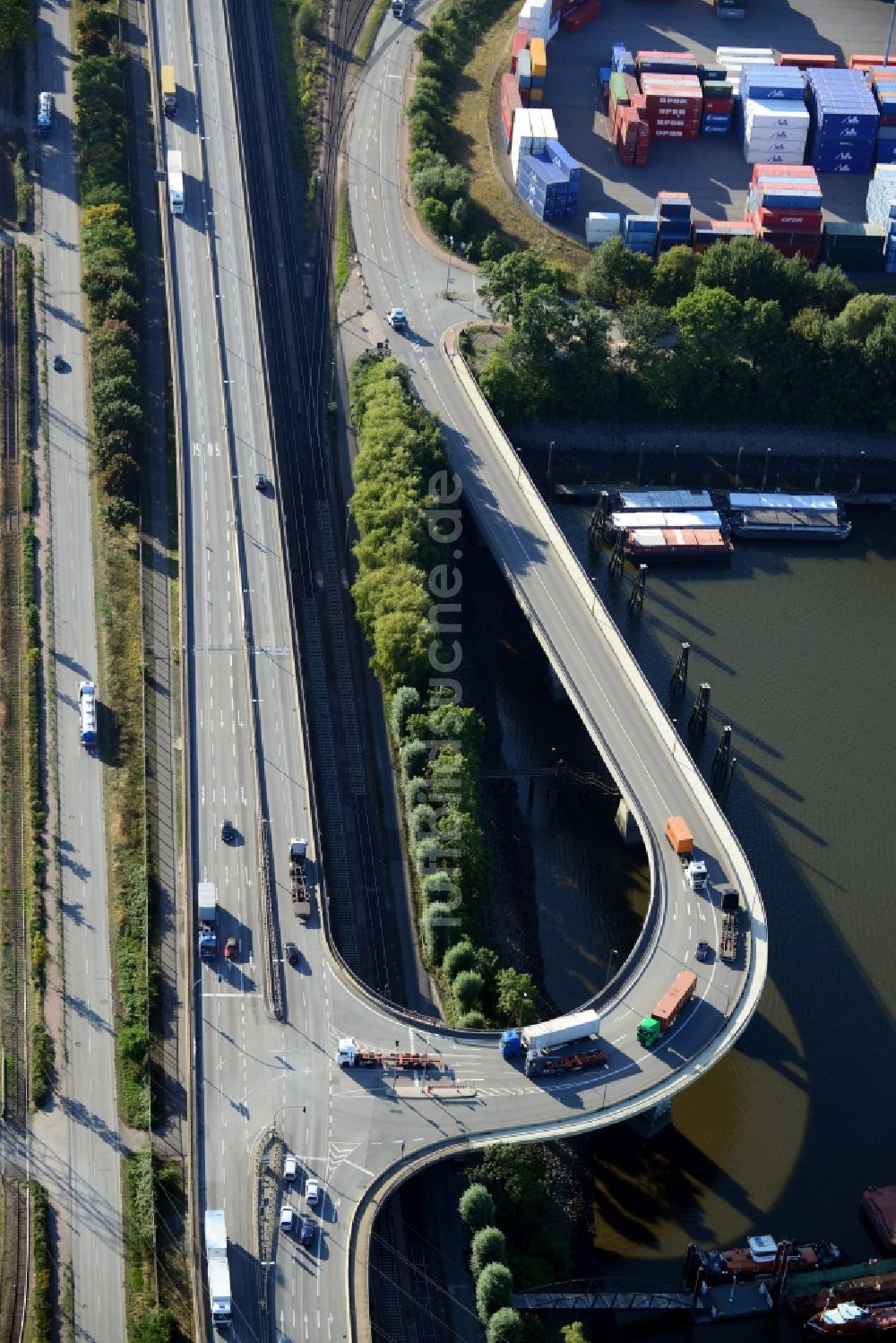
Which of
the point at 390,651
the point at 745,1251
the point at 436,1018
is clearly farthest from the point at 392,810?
the point at 745,1251

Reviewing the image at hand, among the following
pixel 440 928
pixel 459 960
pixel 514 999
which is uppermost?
pixel 440 928

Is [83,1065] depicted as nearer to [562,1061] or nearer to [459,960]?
[459,960]

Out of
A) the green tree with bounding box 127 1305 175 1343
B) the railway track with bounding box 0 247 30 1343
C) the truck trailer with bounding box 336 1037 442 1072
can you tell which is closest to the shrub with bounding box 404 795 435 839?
the truck trailer with bounding box 336 1037 442 1072

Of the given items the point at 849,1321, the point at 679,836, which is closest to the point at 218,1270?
the point at 849,1321

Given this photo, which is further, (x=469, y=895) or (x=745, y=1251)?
(x=469, y=895)

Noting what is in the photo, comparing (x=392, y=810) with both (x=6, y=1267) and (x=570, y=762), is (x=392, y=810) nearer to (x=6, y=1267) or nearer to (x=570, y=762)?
(x=570, y=762)

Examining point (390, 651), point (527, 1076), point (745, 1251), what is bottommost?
point (745, 1251)

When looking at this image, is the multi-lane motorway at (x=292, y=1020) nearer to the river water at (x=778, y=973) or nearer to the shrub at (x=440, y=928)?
the river water at (x=778, y=973)
